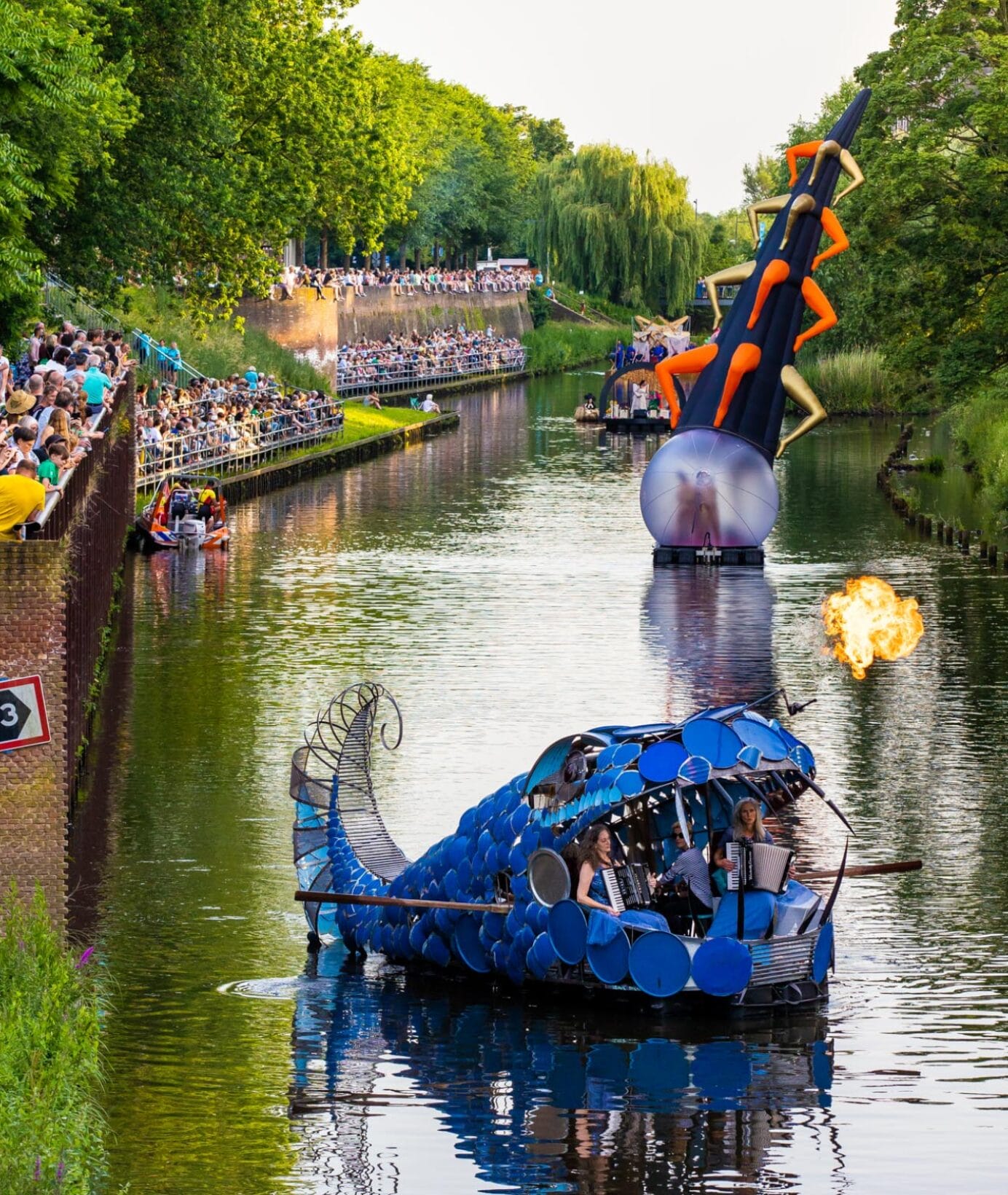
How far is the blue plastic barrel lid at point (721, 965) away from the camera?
1805 centimetres

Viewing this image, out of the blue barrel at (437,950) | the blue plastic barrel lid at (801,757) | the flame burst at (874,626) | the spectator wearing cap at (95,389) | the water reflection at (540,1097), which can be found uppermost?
the spectator wearing cap at (95,389)

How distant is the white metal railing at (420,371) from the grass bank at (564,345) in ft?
6.16

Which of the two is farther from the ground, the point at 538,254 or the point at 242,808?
the point at 538,254

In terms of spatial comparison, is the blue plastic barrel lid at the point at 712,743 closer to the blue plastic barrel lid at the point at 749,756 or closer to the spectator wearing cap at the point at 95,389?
the blue plastic barrel lid at the point at 749,756

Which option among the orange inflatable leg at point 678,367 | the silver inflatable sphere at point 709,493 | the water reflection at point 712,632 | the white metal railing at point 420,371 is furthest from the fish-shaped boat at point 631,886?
the white metal railing at point 420,371

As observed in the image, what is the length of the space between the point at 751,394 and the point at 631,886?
29688mm

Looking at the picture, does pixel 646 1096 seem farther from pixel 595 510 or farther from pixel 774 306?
pixel 595 510

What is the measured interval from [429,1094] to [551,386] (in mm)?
105570

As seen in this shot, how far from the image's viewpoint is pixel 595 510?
199 ft

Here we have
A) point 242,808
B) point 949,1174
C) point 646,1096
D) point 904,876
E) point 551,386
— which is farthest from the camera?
point 551,386

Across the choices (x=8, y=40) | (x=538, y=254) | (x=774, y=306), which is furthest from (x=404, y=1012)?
(x=538, y=254)

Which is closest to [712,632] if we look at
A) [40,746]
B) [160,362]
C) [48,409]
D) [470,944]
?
[48,409]

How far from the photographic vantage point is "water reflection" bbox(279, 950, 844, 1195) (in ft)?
50.3

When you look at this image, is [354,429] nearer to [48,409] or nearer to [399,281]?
[399,281]
